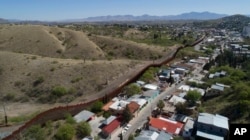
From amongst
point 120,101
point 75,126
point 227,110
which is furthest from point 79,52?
point 227,110

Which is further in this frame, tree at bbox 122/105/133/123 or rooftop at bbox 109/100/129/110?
rooftop at bbox 109/100/129/110

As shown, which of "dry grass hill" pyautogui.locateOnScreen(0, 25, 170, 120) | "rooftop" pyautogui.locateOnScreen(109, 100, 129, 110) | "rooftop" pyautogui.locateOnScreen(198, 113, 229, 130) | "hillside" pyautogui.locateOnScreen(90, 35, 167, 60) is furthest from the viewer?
"hillside" pyautogui.locateOnScreen(90, 35, 167, 60)

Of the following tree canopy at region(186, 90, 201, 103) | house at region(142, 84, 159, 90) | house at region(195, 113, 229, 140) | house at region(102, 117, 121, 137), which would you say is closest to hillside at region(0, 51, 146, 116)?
house at region(142, 84, 159, 90)

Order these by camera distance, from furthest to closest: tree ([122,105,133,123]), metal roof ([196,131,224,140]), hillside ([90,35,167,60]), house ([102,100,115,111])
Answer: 1. hillside ([90,35,167,60])
2. house ([102,100,115,111])
3. tree ([122,105,133,123])
4. metal roof ([196,131,224,140])

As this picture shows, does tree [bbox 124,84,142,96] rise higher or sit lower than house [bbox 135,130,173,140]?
higher

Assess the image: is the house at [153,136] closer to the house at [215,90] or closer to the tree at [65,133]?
the tree at [65,133]

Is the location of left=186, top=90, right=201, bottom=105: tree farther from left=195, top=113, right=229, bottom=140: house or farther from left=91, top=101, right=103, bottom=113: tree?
left=91, top=101, right=103, bottom=113: tree
